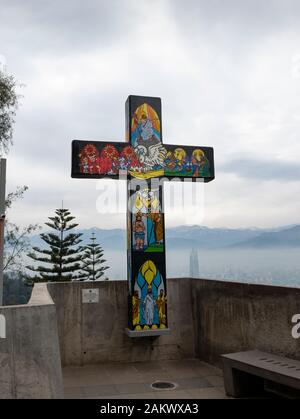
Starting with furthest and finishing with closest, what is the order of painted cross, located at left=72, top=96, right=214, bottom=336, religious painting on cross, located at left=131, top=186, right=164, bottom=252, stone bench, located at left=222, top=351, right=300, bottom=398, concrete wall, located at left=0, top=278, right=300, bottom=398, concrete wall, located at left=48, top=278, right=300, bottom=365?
religious painting on cross, located at left=131, top=186, right=164, bottom=252, painted cross, located at left=72, top=96, right=214, bottom=336, concrete wall, located at left=48, top=278, right=300, bottom=365, concrete wall, located at left=0, top=278, right=300, bottom=398, stone bench, located at left=222, top=351, right=300, bottom=398

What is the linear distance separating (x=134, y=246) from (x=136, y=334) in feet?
4.34

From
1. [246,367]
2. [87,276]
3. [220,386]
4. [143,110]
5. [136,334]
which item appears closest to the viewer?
[246,367]

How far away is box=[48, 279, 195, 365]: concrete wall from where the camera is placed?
646 cm

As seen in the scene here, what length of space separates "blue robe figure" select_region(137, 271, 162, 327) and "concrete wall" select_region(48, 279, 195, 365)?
1.49ft

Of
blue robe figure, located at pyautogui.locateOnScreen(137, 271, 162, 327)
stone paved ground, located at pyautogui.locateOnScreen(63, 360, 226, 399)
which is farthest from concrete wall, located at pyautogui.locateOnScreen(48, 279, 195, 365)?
blue robe figure, located at pyautogui.locateOnScreen(137, 271, 162, 327)

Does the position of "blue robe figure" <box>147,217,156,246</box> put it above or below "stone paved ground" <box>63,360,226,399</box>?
above

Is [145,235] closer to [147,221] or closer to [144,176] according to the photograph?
[147,221]

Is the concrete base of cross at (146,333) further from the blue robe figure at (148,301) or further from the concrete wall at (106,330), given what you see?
the concrete wall at (106,330)

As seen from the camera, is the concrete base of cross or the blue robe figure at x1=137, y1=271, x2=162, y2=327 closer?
the concrete base of cross

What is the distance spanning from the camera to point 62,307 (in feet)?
21.3

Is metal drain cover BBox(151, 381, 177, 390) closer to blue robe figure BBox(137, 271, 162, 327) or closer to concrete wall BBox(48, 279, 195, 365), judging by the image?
blue robe figure BBox(137, 271, 162, 327)

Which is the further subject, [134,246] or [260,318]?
[134,246]
